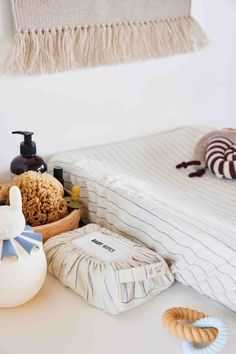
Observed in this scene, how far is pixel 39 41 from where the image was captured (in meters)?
0.98

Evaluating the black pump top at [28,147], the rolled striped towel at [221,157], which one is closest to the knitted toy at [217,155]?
the rolled striped towel at [221,157]

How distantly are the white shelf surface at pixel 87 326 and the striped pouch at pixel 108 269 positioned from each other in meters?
0.02

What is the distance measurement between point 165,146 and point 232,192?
0.27m

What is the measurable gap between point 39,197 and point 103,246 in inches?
5.8

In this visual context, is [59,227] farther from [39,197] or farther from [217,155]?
[217,155]

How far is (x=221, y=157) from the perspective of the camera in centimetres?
101

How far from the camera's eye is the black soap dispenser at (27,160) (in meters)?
0.92

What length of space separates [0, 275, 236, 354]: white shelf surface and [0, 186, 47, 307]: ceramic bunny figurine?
30 millimetres

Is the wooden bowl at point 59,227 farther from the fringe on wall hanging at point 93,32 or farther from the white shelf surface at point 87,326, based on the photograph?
the fringe on wall hanging at point 93,32

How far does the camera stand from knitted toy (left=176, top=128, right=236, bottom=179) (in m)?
0.99

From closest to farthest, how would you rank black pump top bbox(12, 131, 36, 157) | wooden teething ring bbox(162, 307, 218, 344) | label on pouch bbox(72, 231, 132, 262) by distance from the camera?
1. wooden teething ring bbox(162, 307, 218, 344)
2. label on pouch bbox(72, 231, 132, 262)
3. black pump top bbox(12, 131, 36, 157)

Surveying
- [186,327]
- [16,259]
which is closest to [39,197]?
[16,259]

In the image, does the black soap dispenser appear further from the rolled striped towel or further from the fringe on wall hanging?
the rolled striped towel

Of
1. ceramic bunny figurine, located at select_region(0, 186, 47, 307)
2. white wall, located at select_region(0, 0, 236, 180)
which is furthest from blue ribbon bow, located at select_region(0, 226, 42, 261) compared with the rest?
white wall, located at select_region(0, 0, 236, 180)
